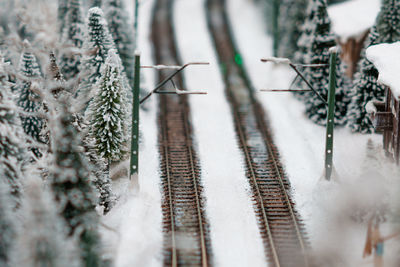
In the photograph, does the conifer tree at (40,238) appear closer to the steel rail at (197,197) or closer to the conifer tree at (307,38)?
the steel rail at (197,197)

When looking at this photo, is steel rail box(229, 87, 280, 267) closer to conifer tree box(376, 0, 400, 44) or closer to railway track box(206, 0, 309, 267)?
railway track box(206, 0, 309, 267)

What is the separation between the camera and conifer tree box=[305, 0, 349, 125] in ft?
107

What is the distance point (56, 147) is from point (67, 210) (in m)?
2.68

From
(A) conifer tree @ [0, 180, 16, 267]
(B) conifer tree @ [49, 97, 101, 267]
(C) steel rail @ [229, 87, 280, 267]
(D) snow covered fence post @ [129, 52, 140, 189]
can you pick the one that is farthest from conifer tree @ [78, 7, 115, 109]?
(A) conifer tree @ [0, 180, 16, 267]

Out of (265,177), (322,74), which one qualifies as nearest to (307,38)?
(322,74)

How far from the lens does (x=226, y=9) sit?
2309 inches

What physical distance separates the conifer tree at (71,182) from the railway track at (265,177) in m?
7.67

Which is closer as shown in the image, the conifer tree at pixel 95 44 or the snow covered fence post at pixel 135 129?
the snow covered fence post at pixel 135 129

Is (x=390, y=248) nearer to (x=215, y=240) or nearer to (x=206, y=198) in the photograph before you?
(x=215, y=240)

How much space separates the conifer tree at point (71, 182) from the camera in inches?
782

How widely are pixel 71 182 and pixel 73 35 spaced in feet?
53.4

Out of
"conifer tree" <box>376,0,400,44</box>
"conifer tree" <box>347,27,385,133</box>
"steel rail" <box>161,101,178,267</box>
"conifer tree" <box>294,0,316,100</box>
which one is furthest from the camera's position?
"conifer tree" <box>294,0,316,100</box>

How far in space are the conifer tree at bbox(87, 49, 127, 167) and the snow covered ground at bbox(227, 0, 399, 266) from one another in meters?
9.57

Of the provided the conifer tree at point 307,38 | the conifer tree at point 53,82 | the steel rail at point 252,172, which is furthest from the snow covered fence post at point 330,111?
the conifer tree at point 53,82
